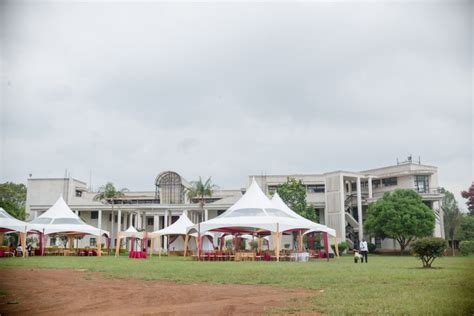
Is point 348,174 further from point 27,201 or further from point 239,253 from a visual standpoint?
point 27,201

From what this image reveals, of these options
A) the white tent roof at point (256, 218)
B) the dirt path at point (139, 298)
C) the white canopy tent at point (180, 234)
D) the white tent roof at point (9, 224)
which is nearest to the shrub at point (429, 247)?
the dirt path at point (139, 298)

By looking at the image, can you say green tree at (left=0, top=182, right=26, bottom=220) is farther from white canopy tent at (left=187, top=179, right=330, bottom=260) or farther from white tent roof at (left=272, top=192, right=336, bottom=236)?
white tent roof at (left=272, top=192, right=336, bottom=236)

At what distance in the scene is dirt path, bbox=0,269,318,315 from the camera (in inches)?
284

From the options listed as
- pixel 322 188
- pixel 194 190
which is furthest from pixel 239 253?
pixel 322 188

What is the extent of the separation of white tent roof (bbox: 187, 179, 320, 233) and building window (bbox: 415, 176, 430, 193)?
20.7m

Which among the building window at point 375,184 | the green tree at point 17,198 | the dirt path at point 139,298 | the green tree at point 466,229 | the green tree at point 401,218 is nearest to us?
the dirt path at point 139,298

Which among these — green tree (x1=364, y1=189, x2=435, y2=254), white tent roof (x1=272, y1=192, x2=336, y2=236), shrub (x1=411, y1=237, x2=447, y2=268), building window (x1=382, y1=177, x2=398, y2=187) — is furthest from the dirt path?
building window (x1=382, y1=177, x2=398, y2=187)

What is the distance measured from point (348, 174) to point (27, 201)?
1302 inches

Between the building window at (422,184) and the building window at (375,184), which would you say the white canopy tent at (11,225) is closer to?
the building window at (375,184)

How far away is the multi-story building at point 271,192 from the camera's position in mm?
43562

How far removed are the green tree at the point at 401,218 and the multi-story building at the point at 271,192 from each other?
3.60m

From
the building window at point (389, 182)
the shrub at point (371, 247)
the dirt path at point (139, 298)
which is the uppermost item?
the building window at point (389, 182)

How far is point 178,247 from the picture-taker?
4084 cm

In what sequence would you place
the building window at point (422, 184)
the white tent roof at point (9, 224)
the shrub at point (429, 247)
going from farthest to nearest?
1. the building window at point (422, 184)
2. the white tent roof at point (9, 224)
3. the shrub at point (429, 247)
